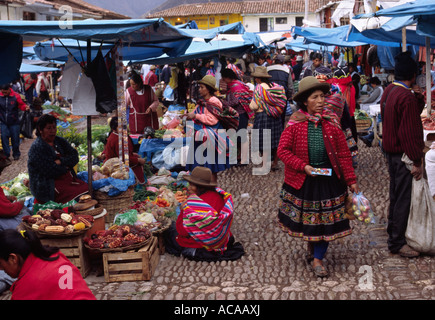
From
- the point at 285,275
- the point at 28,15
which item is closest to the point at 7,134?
the point at 285,275

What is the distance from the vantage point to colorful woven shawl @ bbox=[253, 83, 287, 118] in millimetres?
8844

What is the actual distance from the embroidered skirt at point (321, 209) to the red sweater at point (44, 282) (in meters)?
2.65

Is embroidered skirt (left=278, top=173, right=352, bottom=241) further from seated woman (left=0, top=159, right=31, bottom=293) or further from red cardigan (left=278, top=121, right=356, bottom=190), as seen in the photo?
seated woman (left=0, top=159, right=31, bottom=293)

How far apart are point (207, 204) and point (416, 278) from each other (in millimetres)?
2196

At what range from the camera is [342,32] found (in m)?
13.4

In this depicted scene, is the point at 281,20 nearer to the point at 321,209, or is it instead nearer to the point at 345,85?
the point at 345,85

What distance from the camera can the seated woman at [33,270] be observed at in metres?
2.69

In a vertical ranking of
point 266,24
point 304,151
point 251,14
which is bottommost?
point 304,151

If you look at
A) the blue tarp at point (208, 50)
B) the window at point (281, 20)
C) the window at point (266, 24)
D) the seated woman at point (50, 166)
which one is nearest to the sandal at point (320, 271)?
the seated woman at point (50, 166)

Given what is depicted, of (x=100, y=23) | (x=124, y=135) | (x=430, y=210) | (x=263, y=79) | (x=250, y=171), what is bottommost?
(x=250, y=171)

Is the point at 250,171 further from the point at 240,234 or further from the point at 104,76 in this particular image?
the point at 104,76

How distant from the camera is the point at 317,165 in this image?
482 centimetres

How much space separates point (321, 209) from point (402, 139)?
1120 millimetres

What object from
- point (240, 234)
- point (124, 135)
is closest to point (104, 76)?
point (124, 135)
